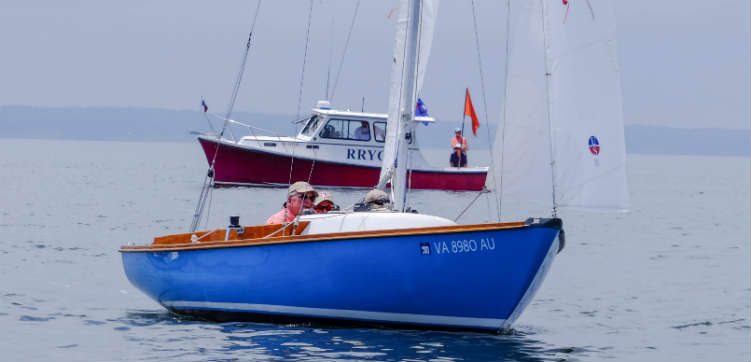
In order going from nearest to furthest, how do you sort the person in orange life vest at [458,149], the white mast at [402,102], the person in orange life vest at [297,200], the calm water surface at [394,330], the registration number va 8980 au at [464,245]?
the registration number va 8980 au at [464,245] → the calm water surface at [394,330] → the white mast at [402,102] → the person in orange life vest at [297,200] → the person in orange life vest at [458,149]

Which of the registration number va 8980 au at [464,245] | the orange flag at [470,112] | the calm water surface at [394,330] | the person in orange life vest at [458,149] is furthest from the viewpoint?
the person in orange life vest at [458,149]

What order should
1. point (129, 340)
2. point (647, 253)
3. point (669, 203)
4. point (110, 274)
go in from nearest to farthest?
point (129, 340) < point (110, 274) < point (647, 253) < point (669, 203)

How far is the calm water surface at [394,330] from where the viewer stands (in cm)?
1329

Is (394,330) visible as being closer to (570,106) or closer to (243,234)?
(243,234)

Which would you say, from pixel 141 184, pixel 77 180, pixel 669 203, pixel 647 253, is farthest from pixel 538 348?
pixel 77 180

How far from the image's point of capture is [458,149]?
42719mm

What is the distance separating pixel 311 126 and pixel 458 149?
5636 millimetres

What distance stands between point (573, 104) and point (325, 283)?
3177 millimetres

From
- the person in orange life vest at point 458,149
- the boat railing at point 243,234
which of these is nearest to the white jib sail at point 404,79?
the boat railing at point 243,234

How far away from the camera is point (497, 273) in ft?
42.5

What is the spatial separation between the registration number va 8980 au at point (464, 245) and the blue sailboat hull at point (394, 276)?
1 cm

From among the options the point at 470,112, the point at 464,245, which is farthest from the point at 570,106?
the point at 470,112

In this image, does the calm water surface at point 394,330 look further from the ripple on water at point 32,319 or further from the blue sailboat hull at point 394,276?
the blue sailboat hull at point 394,276

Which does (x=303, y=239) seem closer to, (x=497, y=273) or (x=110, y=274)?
(x=497, y=273)
